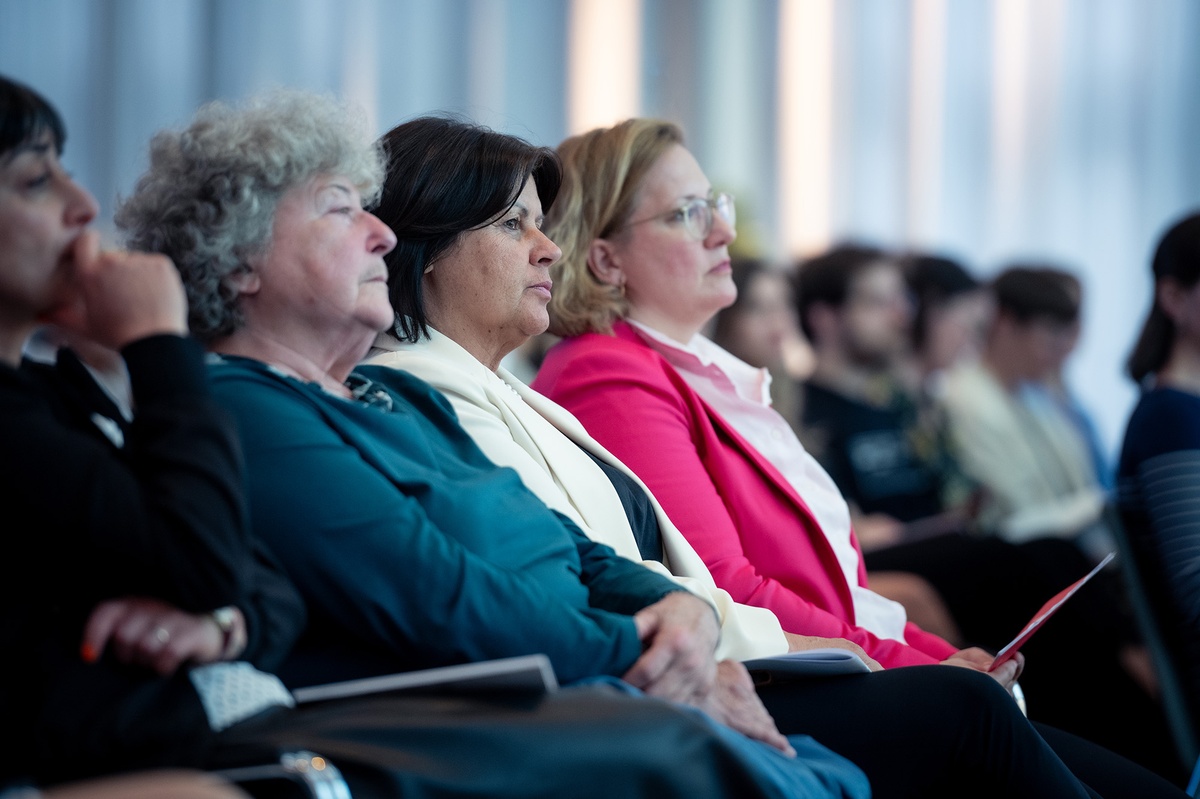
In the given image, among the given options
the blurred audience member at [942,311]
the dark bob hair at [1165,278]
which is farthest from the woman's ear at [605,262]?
the blurred audience member at [942,311]

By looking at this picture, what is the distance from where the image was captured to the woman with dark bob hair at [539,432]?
156 centimetres

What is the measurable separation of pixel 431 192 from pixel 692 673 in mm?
871

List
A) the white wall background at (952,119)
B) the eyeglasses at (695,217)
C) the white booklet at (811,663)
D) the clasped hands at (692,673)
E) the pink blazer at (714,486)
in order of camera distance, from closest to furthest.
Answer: the clasped hands at (692,673) < the white booklet at (811,663) < the pink blazer at (714,486) < the eyeglasses at (695,217) < the white wall background at (952,119)

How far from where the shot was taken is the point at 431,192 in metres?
1.91

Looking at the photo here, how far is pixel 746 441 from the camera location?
88.1 inches

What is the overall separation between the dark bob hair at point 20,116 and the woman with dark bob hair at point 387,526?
0.26 metres

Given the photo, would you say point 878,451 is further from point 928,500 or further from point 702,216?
point 702,216

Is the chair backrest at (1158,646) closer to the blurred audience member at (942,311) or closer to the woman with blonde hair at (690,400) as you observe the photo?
the woman with blonde hair at (690,400)

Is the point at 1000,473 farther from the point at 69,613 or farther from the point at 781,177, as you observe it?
the point at 69,613

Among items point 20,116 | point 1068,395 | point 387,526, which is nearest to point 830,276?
point 1068,395

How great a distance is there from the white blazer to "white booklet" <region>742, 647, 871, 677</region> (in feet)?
0.11

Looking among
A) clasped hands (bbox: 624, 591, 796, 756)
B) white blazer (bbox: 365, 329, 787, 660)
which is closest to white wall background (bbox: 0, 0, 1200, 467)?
white blazer (bbox: 365, 329, 787, 660)

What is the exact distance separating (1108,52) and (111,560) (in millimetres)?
6633

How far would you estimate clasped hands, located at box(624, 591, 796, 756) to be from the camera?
1449 mm
